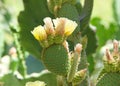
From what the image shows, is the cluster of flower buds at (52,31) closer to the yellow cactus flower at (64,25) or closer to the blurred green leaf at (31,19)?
the yellow cactus flower at (64,25)

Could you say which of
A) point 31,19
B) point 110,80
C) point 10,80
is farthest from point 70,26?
point 31,19

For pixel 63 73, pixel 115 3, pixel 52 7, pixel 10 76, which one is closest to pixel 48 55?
pixel 63 73

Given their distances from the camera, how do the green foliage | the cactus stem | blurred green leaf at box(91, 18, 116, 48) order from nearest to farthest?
the cactus stem
the green foliage
blurred green leaf at box(91, 18, 116, 48)

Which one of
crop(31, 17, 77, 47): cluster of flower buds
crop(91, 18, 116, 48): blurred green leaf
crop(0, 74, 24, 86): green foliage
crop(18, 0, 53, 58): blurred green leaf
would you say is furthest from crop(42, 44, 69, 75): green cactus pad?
crop(91, 18, 116, 48): blurred green leaf

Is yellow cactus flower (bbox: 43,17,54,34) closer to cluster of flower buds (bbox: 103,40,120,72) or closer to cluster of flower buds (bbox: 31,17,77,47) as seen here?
cluster of flower buds (bbox: 31,17,77,47)

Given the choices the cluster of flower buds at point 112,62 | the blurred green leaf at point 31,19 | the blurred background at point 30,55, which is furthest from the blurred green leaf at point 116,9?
the cluster of flower buds at point 112,62

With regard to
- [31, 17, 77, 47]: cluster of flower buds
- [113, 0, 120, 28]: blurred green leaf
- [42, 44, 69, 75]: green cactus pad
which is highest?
[113, 0, 120, 28]: blurred green leaf

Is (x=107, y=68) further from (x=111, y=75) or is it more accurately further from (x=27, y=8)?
(x=27, y=8)
